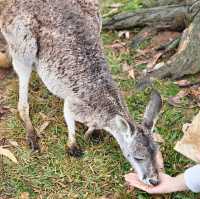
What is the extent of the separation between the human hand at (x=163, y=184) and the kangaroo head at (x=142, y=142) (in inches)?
1.9

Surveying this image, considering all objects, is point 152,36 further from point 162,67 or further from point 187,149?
point 187,149

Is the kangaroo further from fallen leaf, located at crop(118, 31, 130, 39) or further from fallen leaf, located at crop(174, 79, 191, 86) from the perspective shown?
fallen leaf, located at crop(118, 31, 130, 39)

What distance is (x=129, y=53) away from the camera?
646 centimetres

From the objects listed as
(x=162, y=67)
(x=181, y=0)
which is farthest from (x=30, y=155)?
(x=181, y=0)

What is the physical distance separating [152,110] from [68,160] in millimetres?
852

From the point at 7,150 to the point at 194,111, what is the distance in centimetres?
172

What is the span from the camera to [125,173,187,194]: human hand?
14.2 ft

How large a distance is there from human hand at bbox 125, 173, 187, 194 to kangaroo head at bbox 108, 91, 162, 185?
0.16 ft

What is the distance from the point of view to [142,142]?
4668mm

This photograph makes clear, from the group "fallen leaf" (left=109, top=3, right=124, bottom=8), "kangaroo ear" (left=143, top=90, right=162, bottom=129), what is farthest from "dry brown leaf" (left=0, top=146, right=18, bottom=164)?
"fallen leaf" (left=109, top=3, right=124, bottom=8)

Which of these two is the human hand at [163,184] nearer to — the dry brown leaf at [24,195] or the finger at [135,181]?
the finger at [135,181]

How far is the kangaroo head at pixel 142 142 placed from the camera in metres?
4.59

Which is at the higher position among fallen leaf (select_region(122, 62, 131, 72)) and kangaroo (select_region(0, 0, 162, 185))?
kangaroo (select_region(0, 0, 162, 185))

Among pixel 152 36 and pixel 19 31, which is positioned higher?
pixel 19 31
